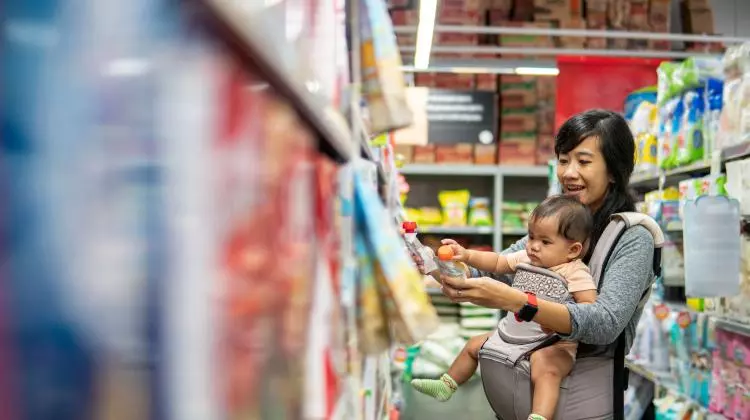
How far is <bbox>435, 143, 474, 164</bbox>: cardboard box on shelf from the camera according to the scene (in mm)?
6477

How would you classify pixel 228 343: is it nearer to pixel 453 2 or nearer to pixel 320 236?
pixel 320 236

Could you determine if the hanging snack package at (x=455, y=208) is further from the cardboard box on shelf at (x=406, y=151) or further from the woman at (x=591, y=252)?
the woman at (x=591, y=252)

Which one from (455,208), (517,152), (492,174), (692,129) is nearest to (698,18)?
(517,152)

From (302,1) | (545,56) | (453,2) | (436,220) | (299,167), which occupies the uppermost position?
(453,2)

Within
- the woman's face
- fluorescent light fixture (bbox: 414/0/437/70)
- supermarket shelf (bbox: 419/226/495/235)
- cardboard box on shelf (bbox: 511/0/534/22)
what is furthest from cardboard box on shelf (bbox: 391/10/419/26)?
the woman's face

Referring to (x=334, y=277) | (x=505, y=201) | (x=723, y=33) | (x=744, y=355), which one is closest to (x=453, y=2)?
(x=505, y=201)

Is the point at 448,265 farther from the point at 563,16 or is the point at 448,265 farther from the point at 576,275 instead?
the point at 563,16

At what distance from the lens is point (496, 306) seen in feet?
5.66

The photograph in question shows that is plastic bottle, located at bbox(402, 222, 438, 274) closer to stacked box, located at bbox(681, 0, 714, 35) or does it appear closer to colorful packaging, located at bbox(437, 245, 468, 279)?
colorful packaging, located at bbox(437, 245, 468, 279)

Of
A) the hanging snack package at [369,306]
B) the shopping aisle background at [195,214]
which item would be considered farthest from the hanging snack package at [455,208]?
the hanging snack package at [369,306]

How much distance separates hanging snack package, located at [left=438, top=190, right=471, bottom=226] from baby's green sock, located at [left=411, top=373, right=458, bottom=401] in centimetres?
404

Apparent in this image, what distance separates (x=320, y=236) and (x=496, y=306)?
84cm

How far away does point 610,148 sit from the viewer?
77.2 inches

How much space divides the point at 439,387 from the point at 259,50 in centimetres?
189
